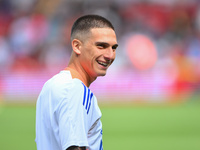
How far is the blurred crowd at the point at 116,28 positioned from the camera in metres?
17.9

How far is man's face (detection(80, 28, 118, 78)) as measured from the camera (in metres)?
2.40

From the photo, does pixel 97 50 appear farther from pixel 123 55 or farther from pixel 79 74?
pixel 123 55

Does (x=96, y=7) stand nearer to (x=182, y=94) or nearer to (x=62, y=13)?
(x=62, y=13)

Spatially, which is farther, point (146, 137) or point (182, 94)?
point (182, 94)

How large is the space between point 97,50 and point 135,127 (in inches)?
333

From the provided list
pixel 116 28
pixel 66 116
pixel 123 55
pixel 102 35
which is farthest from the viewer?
pixel 116 28

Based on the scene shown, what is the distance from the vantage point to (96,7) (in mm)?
19469

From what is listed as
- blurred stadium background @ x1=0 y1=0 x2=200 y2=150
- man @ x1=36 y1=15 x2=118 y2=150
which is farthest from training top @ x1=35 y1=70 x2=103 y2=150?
blurred stadium background @ x1=0 y1=0 x2=200 y2=150

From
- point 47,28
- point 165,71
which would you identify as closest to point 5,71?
point 47,28

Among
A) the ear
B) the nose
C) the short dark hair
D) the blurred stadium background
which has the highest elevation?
the blurred stadium background

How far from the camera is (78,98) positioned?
6.92 feet

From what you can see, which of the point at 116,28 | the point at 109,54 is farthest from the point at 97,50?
the point at 116,28

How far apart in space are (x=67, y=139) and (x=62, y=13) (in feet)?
60.1

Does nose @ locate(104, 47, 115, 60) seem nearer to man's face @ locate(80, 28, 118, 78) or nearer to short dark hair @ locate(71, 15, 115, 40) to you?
man's face @ locate(80, 28, 118, 78)
